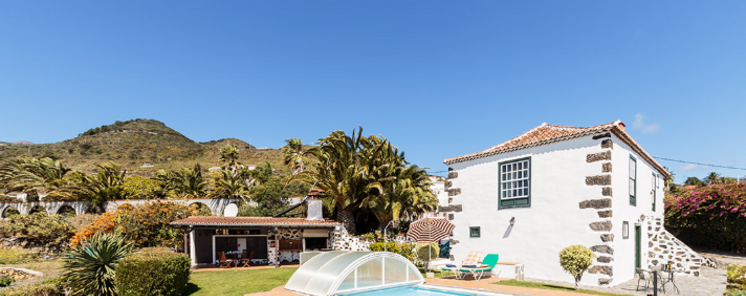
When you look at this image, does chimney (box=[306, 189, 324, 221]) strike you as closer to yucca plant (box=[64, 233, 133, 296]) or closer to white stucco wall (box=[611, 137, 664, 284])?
yucca plant (box=[64, 233, 133, 296])

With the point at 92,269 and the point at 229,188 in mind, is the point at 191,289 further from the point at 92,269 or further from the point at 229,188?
the point at 229,188

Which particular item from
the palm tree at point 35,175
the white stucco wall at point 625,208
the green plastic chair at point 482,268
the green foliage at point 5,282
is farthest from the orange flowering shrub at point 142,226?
the white stucco wall at point 625,208

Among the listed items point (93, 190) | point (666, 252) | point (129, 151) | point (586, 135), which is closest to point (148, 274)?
point (586, 135)

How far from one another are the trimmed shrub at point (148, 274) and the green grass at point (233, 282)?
1.27 m

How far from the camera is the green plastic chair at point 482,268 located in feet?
44.1

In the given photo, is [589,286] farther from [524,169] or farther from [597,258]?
[524,169]

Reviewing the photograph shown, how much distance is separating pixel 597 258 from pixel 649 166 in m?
7.05

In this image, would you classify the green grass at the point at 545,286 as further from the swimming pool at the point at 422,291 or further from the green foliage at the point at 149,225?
the green foliage at the point at 149,225

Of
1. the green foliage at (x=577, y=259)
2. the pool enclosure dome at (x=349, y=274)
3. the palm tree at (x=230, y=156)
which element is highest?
the palm tree at (x=230, y=156)

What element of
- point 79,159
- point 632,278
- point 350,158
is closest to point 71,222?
point 350,158

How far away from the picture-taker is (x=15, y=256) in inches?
770

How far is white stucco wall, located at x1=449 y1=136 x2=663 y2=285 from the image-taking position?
12820 mm

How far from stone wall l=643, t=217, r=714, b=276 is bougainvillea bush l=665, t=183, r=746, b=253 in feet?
16.1

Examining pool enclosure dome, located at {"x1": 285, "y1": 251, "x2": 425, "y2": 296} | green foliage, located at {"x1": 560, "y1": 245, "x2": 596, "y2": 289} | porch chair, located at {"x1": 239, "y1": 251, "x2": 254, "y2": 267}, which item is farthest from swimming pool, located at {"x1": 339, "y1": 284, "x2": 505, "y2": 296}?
porch chair, located at {"x1": 239, "y1": 251, "x2": 254, "y2": 267}
